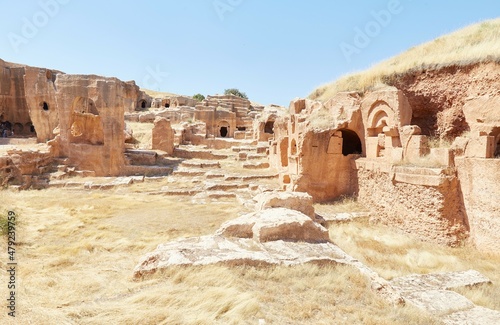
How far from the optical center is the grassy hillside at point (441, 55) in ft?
27.2

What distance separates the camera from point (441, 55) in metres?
9.33

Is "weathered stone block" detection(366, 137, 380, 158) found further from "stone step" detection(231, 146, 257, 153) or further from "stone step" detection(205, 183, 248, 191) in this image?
"stone step" detection(231, 146, 257, 153)

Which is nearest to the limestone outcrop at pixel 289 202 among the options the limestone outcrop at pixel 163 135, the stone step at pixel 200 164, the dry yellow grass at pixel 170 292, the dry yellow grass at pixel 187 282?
the dry yellow grass at pixel 187 282

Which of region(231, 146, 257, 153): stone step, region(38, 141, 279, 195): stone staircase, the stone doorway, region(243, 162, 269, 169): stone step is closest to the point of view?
region(38, 141, 279, 195): stone staircase

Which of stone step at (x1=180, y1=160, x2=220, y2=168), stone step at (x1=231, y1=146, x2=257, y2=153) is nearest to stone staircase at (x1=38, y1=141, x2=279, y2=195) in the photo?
stone step at (x1=180, y1=160, x2=220, y2=168)

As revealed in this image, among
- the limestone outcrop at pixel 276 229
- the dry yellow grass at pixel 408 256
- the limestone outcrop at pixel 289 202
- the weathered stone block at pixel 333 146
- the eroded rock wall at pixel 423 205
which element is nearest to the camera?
the limestone outcrop at pixel 276 229

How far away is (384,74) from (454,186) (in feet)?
16.8

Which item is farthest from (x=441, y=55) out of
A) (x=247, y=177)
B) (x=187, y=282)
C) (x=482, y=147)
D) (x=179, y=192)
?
(x=187, y=282)

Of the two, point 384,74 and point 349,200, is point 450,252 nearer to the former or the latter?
point 349,200

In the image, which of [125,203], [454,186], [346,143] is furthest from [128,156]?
[454,186]

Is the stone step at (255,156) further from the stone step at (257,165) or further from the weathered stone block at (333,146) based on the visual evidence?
the weathered stone block at (333,146)

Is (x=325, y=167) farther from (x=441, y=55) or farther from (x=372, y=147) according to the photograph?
(x=441, y=55)

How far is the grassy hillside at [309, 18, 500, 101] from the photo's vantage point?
8.30 meters

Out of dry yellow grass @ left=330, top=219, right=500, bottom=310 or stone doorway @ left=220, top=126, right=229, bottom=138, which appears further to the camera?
stone doorway @ left=220, top=126, right=229, bottom=138
